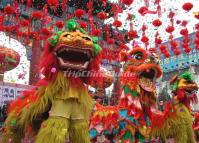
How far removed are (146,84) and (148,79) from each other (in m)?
0.09

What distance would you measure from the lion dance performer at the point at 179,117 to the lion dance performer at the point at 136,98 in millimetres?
160

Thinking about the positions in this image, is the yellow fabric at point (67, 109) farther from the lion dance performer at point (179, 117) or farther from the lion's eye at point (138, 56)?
the lion's eye at point (138, 56)

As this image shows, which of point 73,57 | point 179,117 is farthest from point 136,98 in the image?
point 73,57

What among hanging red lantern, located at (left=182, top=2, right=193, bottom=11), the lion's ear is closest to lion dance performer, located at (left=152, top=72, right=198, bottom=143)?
the lion's ear

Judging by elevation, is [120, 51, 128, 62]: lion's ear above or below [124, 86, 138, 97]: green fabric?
above

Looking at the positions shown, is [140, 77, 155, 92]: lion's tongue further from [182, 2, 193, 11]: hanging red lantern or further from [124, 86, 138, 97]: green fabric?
[182, 2, 193, 11]: hanging red lantern

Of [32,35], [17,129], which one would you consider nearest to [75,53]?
[17,129]

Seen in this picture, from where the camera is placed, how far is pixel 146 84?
171 inches

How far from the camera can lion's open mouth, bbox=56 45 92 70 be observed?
10.7ft

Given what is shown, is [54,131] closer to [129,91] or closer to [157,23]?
[129,91]

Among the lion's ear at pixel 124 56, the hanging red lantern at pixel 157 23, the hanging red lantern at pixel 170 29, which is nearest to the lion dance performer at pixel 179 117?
the lion's ear at pixel 124 56

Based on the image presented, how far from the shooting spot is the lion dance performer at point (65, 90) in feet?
10.4

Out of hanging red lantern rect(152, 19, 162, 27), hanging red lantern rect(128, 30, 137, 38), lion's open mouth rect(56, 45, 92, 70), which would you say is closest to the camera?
lion's open mouth rect(56, 45, 92, 70)

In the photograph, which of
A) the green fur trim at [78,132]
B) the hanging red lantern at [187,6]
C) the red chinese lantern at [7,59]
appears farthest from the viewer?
the red chinese lantern at [7,59]
